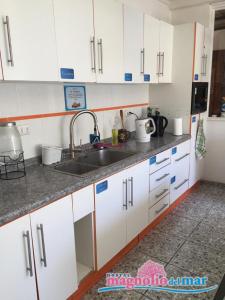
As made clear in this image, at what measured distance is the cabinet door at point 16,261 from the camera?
116cm

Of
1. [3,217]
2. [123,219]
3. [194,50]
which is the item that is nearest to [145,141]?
[123,219]

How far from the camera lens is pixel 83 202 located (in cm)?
158

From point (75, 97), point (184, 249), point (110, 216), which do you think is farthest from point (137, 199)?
point (75, 97)

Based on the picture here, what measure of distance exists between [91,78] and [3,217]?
120cm

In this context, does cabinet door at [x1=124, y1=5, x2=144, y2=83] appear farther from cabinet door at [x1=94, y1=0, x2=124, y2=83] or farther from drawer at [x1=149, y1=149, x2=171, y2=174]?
drawer at [x1=149, y1=149, x2=171, y2=174]

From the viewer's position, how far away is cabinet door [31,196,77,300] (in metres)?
1.33

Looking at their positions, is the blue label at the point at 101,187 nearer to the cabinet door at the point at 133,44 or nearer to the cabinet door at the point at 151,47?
the cabinet door at the point at 133,44

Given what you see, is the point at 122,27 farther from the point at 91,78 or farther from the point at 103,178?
the point at 103,178

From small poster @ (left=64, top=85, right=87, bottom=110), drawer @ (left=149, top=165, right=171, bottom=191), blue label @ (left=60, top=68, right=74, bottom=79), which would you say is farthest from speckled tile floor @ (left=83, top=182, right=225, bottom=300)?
blue label @ (left=60, top=68, right=74, bottom=79)

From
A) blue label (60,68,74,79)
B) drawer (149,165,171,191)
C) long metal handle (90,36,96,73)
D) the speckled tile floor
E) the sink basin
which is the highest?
long metal handle (90,36,96,73)

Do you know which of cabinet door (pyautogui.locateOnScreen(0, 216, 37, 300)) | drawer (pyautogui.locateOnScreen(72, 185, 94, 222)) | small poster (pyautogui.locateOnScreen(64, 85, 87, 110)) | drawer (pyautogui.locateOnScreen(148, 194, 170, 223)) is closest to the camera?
cabinet door (pyautogui.locateOnScreen(0, 216, 37, 300))

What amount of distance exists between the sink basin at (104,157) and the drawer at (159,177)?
0.35 meters

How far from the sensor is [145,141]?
2701 mm

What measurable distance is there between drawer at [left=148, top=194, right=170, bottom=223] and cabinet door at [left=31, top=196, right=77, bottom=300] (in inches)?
41.5
